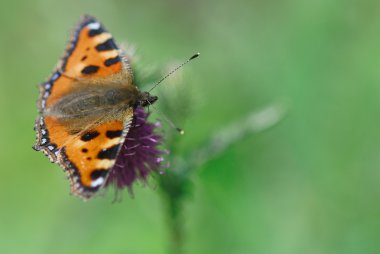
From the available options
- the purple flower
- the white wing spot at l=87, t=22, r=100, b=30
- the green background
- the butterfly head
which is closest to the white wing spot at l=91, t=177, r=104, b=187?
the purple flower

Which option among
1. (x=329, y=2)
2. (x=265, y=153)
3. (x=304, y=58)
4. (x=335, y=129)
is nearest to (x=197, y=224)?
(x=265, y=153)

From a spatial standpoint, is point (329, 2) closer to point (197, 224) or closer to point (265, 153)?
point (265, 153)

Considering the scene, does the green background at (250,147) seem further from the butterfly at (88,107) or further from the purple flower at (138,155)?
the butterfly at (88,107)

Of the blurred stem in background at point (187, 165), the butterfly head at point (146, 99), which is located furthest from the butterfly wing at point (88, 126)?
the blurred stem in background at point (187, 165)

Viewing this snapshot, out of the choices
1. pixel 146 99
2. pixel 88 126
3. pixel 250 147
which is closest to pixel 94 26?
pixel 146 99

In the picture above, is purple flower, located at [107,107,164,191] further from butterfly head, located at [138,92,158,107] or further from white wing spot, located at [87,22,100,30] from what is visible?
white wing spot, located at [87,22,100,30]

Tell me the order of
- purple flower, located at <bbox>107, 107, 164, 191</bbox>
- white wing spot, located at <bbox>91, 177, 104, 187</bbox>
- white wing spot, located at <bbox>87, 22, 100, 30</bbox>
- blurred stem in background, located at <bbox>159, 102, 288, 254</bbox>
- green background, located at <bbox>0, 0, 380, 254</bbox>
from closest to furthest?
white wing spot, located at <bbox>91, 177, 104, 187</bbox> → purple flower, located at <bbox>107, 107, 164, 191</bbox> → blurred stem in background, located at <bbox>159, 102, 288, 254</bbox> → white wing spot, located at <bbox>87, 22, 100, 30</bbox> → green background, located at <bbox>0, 0, 380, 254</bbox>

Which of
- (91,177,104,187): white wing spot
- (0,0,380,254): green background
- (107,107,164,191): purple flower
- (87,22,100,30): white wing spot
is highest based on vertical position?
(87,22,100,30): white wing spot
